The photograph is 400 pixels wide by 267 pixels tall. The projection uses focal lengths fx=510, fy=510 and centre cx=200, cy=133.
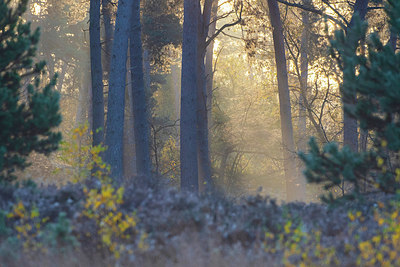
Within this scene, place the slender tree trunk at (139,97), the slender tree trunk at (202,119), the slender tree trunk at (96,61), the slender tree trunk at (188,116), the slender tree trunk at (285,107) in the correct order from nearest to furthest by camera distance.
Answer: the slender tree trunk at (188,116)
the slender tree trunk at (96,61)
the slender tree trunk at (139,97)
the slender tree trunk at (202,119)
the slender tree trunk at (285,107)

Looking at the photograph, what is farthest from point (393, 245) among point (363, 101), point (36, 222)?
point (36, 222)

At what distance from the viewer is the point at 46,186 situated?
798 centimetres

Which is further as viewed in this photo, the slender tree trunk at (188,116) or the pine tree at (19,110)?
the slender tree trunk at (188,116)

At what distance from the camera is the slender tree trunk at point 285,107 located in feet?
59.9

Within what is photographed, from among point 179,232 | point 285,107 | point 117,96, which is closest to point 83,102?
point 285,107

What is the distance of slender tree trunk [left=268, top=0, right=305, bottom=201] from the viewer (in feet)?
59.9

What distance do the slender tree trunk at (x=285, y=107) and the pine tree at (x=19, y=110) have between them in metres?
11.5

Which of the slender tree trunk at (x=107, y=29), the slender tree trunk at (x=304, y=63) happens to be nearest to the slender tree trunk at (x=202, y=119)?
the slender tree trunk at (x=107, y=29)

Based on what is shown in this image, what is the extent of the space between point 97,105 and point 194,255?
11.5 meters

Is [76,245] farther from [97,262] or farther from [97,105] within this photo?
[97,105]

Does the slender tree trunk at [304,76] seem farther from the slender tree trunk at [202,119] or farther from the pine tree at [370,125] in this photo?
the pine tree at [370,125]

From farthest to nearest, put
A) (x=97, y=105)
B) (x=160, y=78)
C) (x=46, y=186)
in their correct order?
(x=160, y=78) < (x=97, y=105) < (x=46, y=186)

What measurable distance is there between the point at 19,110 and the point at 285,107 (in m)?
12.4

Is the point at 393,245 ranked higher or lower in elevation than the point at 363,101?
lower
